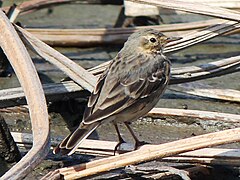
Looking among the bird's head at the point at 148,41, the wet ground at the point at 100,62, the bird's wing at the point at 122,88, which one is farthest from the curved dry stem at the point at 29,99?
the bird's head at the point at 148,41

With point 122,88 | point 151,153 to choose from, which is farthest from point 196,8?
point 151,153

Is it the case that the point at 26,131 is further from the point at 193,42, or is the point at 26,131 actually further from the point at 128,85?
the point at 193,42

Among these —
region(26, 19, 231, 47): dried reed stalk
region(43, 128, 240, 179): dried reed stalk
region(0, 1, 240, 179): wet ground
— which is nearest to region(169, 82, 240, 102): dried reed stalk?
region(0, 1, 240, 179): wet ground

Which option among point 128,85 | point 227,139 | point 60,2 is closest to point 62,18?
point 60,2

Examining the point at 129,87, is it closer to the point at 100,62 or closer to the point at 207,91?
the point at 207,91

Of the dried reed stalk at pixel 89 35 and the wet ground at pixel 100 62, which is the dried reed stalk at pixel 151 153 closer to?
the wet ground at pixel 100 62

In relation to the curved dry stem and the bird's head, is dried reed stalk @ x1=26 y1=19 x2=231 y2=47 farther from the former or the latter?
the curved dry stem
